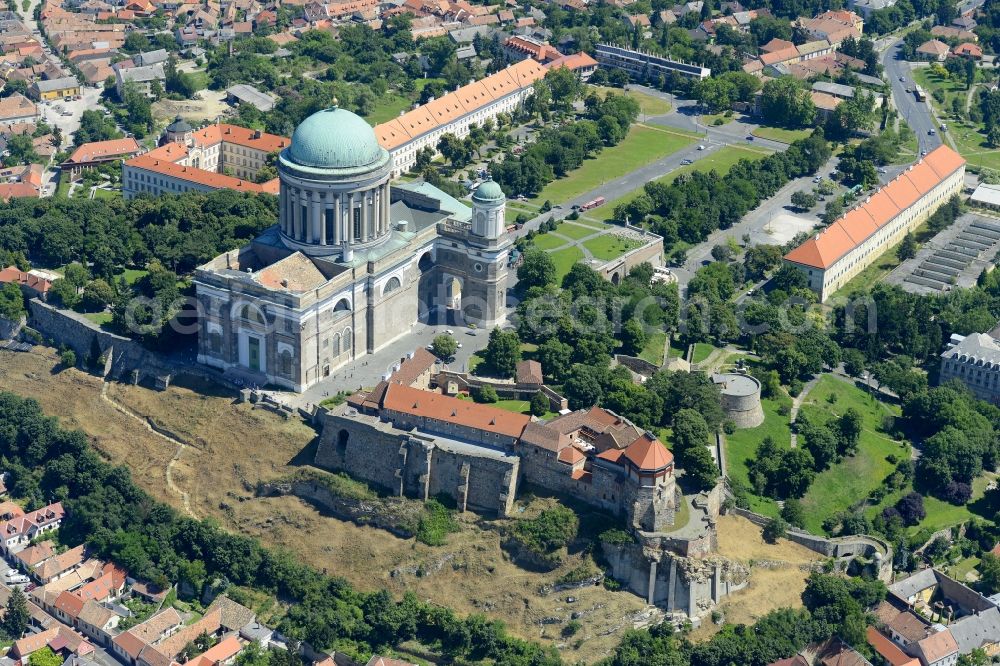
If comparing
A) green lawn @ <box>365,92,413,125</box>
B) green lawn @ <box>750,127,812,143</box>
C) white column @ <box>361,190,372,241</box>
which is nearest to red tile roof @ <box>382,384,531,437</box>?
white column @ <box>361,190,372,241</box>

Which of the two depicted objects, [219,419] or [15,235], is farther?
[15,235]

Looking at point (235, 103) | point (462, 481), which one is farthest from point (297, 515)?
point (235, 103)

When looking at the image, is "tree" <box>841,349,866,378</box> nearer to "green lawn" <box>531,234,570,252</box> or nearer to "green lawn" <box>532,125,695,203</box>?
"green lawn" <box>531,234,570,252</box>

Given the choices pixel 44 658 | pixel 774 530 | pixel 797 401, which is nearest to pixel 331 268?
pixel 44 658

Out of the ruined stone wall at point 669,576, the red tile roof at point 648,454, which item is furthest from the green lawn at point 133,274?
the ruined stone wall at point 669,576

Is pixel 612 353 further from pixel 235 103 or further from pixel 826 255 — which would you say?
pixel 235 103

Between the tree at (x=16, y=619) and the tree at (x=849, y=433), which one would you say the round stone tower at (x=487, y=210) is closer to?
the tree at (x=849, y=433)

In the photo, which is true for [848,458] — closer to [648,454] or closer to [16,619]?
[648,454]
